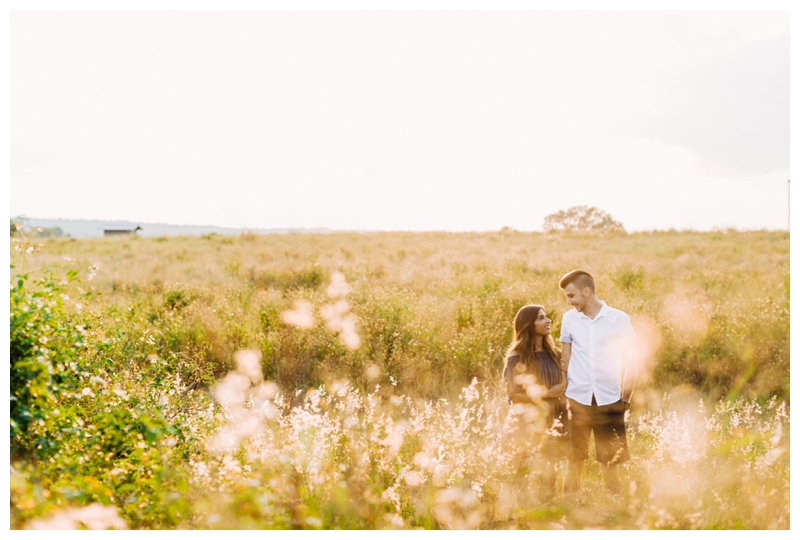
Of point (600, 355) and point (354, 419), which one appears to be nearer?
point (600, 355)

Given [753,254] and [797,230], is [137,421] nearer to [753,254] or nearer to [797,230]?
[797,230]

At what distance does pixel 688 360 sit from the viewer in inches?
215

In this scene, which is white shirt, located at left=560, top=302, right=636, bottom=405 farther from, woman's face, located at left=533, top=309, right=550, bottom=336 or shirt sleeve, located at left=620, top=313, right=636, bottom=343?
woman's face, located at left=533, top=309, right=550, bottom=336

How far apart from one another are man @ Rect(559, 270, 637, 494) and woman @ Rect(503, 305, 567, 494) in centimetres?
10

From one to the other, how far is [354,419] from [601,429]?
187 centimetres

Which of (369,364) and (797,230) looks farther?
(369,364)

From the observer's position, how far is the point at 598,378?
10.8 feet

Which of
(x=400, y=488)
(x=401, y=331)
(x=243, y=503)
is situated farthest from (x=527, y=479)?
(x=401, y=331)

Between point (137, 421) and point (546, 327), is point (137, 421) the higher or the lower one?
the lower one

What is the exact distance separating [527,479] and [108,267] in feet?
43.1

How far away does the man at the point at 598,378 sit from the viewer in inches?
128

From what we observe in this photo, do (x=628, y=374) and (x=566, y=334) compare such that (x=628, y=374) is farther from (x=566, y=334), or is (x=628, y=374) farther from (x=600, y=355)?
(x=566, y=334)

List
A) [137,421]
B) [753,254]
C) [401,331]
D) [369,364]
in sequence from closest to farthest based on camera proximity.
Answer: [137,421]
[369,364]
[401,331]
[753,254]

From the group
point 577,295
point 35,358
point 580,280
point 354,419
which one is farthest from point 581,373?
point 35,358
